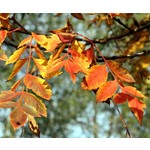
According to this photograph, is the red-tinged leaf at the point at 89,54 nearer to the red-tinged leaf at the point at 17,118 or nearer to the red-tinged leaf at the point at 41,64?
the red-tinged leaf at the point at 41,64

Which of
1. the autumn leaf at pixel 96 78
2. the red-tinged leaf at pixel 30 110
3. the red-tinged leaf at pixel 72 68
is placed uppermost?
the red-tinged leaf at pixel 72 68

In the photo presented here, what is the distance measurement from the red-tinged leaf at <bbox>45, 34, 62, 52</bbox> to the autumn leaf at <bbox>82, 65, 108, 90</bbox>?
83 mm

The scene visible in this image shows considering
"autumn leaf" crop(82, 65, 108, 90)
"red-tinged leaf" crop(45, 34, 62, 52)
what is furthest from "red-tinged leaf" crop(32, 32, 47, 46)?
"autumn leaf" crop(82, 65, 108, 90)

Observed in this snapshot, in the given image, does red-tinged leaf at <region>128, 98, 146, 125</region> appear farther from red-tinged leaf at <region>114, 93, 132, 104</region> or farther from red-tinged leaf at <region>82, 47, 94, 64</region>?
red-tinged leaf at <region>82, 47, 94, 64</region>

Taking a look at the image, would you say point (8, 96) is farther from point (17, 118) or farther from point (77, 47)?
point (77, 47)

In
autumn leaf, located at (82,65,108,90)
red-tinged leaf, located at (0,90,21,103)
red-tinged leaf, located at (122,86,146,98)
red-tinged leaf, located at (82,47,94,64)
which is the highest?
red-tinged leaf, located at (82,47,94,64)

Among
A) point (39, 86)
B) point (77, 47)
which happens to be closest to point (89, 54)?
point (77, 47)

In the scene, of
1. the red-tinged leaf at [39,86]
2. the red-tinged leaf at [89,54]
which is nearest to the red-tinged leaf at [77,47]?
the red-tinged leaf at [89,54]

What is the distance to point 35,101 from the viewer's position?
0.56 metres

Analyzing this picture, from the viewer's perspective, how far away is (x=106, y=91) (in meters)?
0.60

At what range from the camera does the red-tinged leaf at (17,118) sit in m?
0.52

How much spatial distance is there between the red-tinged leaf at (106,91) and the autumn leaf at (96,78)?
0.01 m

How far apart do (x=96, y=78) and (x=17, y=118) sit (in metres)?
0.17

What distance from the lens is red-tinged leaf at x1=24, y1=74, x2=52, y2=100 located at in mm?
587
